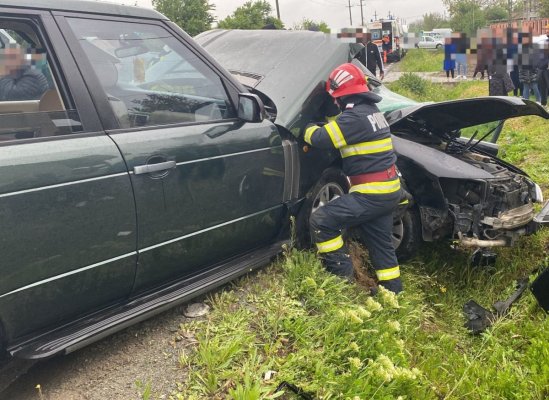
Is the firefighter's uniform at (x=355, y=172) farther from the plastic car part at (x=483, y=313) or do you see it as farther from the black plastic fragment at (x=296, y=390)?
the black plastic fragment at (x=296, y=390)

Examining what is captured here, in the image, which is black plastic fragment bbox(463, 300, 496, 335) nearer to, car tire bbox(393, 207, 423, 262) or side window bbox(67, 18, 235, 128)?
car tire bbox(393, 207, 423, 262)

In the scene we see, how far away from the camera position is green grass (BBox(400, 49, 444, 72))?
2683cm

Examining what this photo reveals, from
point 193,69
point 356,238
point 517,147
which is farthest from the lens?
point 517,147

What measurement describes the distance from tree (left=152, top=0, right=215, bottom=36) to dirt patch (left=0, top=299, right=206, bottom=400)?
27.4m

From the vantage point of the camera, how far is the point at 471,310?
3.65m

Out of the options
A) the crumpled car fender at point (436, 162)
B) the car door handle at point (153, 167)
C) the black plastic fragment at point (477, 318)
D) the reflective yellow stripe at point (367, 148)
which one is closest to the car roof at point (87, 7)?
the car door handle at point (153, 167)

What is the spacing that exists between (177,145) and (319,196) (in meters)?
1.41

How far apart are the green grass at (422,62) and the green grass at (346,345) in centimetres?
2475

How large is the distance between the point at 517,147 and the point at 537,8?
36574mm

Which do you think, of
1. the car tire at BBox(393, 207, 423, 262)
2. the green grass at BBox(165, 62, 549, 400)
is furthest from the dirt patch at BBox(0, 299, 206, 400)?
the car tire at BBox(393, 207, 423, 262)

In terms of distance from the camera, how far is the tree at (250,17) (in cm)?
2879

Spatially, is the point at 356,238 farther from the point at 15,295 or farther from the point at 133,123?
the point at 15,295

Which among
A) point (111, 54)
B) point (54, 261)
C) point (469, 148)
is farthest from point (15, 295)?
point (469, 148)

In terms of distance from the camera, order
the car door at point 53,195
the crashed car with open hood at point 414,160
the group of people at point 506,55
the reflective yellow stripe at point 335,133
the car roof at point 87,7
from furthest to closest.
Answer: the group of people at point 506,55 < the crashed car with open hood at point 414,160 < the reflective yellow stripe at point 335,133 < the car roof at point 87,7 < the car door at point 53,195
